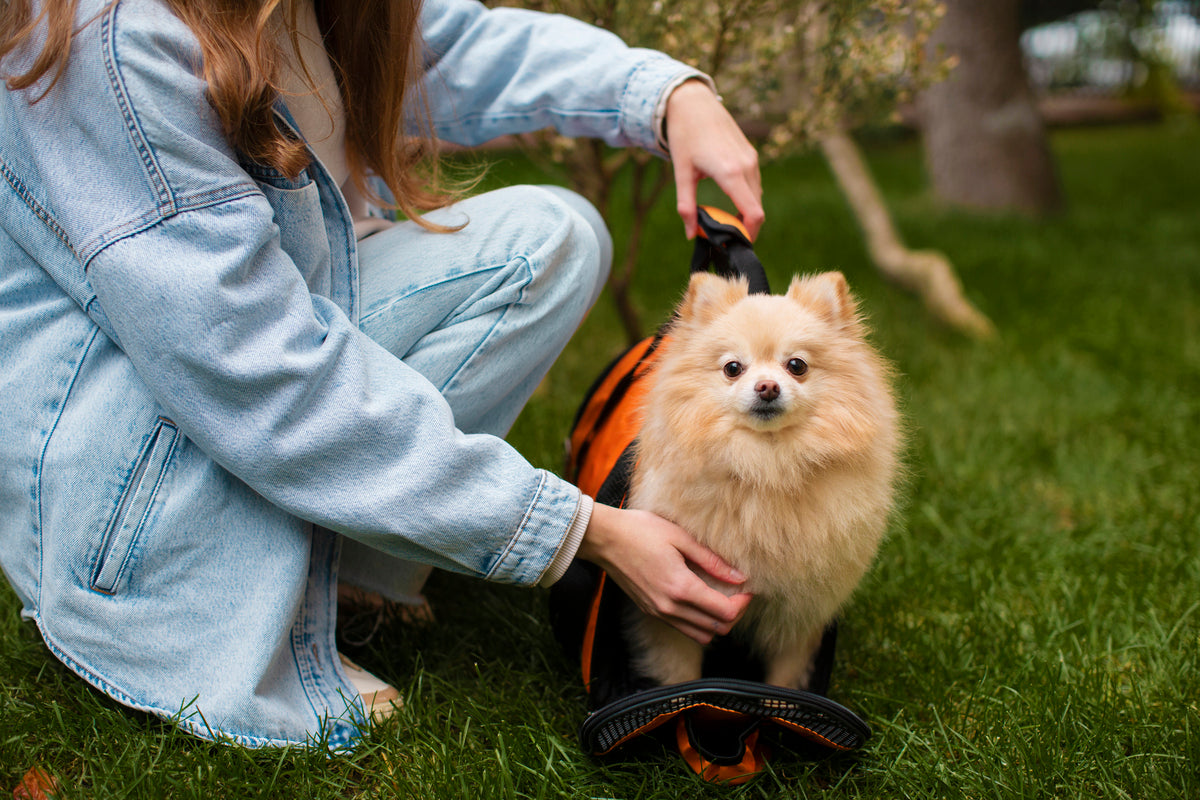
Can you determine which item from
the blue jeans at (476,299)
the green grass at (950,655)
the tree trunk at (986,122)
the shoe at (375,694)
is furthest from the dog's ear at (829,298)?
the tree trunk at (986,122)

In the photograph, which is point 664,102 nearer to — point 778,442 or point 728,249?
point 728,249

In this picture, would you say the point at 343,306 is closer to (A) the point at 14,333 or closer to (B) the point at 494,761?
(A) the point at 14,333

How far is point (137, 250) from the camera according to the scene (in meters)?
1.23

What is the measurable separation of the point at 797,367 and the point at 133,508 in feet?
3.38

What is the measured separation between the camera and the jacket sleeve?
1.81 metres

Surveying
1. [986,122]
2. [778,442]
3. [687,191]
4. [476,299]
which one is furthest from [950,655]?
[986,122]

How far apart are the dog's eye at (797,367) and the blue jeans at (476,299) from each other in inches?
19.0

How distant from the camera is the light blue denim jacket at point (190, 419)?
1233 mm

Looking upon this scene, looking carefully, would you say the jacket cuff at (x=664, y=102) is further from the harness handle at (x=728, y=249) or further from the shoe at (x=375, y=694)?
the shoe at (x=375, y=694)

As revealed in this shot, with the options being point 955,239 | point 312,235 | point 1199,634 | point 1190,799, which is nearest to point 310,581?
point 312,235

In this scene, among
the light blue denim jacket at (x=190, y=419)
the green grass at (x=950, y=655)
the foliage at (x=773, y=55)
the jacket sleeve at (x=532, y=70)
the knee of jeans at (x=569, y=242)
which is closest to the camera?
the light blue denim jacket at (x=190, y=419)

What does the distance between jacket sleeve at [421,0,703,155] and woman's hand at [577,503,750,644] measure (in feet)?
2.60

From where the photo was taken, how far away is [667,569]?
1.38m

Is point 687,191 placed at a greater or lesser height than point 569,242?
greater
